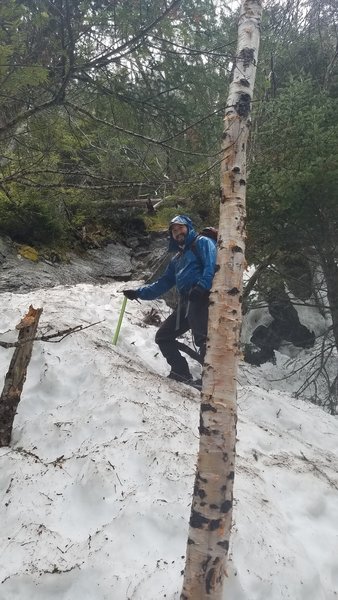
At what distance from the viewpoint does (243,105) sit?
344 cm

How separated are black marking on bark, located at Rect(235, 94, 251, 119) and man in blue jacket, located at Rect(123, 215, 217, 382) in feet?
7.59

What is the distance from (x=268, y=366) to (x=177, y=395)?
5.34m

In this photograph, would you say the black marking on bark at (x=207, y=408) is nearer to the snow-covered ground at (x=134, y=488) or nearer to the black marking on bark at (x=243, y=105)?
the snow-covered ground at (x=134, y=488)

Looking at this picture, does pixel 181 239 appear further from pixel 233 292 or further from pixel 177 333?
pixel 233 292

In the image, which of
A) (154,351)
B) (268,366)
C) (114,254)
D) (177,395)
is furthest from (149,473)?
(114,254)

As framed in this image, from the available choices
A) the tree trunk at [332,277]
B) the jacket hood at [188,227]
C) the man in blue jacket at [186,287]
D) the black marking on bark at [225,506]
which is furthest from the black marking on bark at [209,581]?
the tree trunk at [332,277]

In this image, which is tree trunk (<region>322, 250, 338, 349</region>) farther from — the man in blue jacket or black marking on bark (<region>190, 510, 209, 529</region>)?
black marking on bark (<region>190, 510, 209, 529</region>)

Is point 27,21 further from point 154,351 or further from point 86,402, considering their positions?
point 154,351

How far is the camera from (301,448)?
5.25m

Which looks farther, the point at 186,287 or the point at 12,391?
the point at 186,287

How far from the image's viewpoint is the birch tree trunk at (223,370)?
2543mm

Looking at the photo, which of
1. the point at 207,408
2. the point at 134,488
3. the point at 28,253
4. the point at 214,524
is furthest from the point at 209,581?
the point at 28,253

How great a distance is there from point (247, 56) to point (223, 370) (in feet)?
8.45

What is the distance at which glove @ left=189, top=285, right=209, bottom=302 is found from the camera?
5.62m
